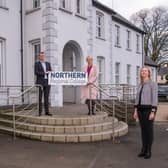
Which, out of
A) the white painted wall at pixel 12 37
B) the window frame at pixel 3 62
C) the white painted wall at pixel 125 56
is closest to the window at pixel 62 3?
the white painted wall at pixel 12 37

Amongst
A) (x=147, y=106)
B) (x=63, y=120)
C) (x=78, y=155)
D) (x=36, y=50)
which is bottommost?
(x=78, y=155)

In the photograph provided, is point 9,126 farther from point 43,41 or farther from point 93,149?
point 43,41

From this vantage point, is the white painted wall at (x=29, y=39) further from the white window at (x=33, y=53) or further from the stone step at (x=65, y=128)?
the stone step at (x=65, y=128)

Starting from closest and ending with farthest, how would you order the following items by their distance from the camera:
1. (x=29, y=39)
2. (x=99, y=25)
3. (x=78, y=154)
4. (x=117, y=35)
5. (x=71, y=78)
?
(x=78, y=154)
(x=71, y=78)
(x=29, y=39)
(x=99, y=25)
(x=117, y=35)

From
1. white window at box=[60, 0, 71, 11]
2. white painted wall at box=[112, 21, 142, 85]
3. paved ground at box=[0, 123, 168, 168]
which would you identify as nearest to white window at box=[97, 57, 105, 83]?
white painted wall at box=[112, 21, 142, 85]

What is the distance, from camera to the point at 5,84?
1512cm

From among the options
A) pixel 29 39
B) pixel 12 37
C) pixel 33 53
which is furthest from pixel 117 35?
pixel 12 37

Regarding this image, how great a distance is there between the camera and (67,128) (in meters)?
9.66

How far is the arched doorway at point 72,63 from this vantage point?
58.0ft

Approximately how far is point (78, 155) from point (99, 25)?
15.0 meters

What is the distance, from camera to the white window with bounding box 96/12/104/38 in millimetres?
21422

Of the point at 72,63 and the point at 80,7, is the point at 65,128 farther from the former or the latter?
the point at 80,7

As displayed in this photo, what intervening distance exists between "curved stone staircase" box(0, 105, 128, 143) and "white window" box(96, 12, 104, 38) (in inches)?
457

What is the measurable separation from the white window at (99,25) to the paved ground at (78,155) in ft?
41.8
